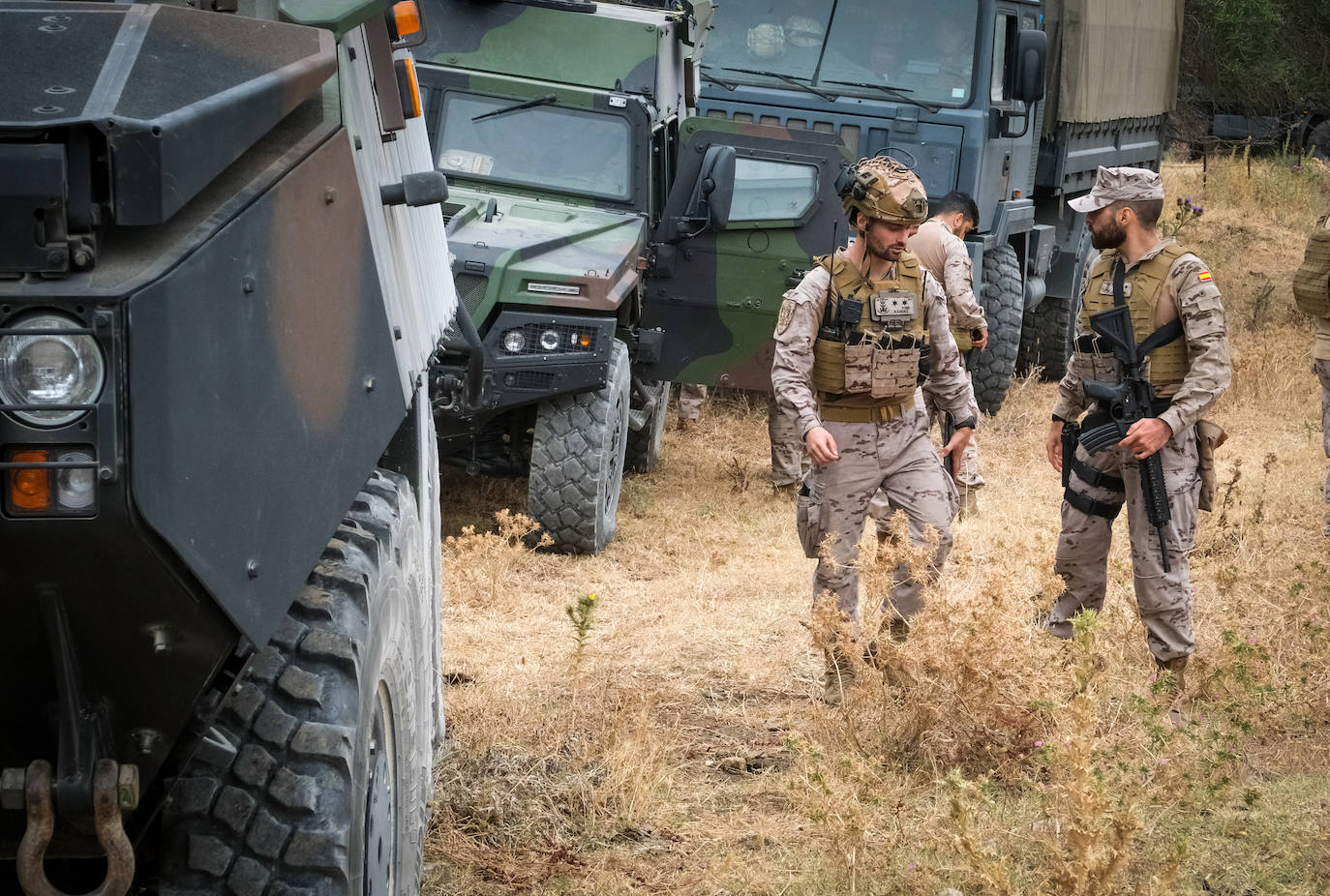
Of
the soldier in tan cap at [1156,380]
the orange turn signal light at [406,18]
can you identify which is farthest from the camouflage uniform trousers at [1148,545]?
the orange turn signal light at [406,18]

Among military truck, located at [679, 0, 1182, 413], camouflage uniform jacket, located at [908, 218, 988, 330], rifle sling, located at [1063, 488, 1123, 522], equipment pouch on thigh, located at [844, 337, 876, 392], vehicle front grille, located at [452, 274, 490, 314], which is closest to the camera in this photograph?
equipment pouch on thigh, located at [844, 337, 876, 392]

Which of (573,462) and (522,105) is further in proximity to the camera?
(522,105)

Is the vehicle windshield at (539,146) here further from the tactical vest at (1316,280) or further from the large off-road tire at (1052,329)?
the large off-road tire at (1052,329)

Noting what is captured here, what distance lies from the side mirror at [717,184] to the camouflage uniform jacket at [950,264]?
2.92 ft

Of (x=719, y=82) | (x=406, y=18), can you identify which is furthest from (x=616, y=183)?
(x=406, y=18)

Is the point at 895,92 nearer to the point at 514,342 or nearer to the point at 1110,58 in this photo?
the point at 1110,58

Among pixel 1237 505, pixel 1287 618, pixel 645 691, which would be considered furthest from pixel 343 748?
pixel 1237 505

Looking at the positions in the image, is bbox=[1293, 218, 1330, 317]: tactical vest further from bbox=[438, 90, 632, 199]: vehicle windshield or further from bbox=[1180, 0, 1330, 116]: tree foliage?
bbox=[1180, 0, 1330, 116]: tree foliage

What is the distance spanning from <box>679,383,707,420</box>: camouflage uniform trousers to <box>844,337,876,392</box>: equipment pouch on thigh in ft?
18.2

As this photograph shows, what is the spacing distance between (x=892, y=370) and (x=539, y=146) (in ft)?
11.0

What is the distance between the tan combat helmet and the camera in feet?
16.1

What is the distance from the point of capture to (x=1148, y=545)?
502 cm

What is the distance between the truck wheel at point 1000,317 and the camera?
1070 cm

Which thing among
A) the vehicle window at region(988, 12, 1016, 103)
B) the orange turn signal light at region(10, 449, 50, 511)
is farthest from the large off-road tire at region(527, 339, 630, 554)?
the orange turn signal light at region(10, 449, 50, 511)
